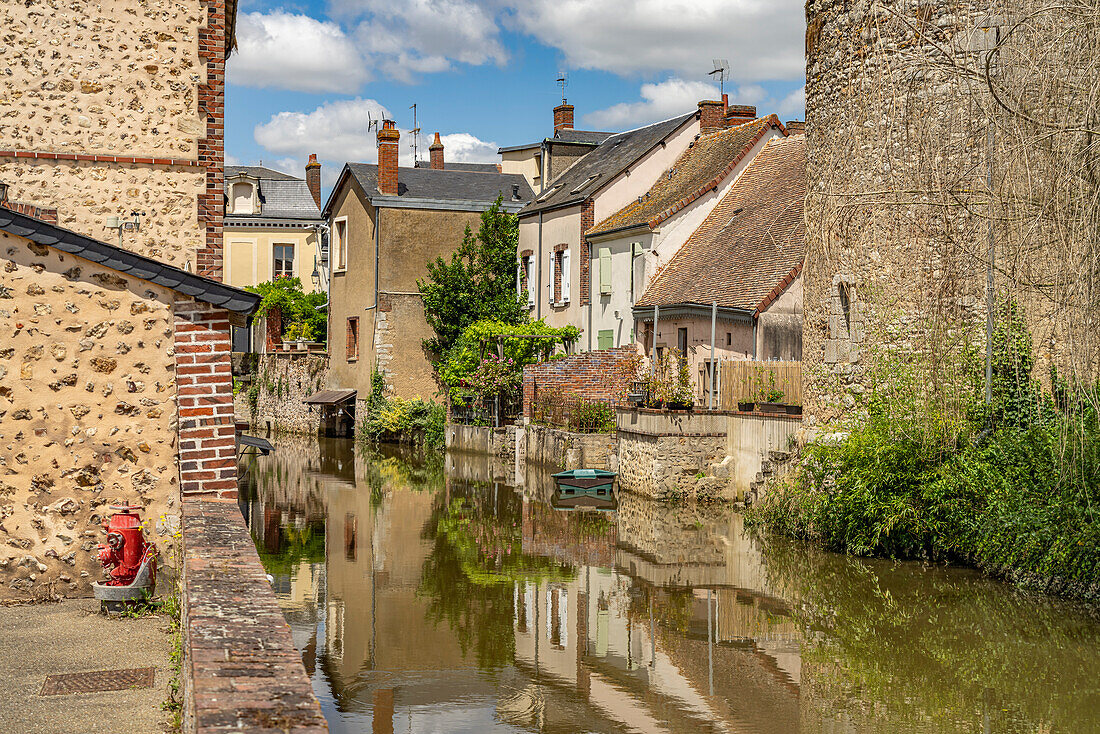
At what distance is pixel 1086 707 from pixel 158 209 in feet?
31.9

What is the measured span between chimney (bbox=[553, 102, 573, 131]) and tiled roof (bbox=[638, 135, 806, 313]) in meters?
14.7

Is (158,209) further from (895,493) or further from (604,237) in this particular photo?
(604,237)

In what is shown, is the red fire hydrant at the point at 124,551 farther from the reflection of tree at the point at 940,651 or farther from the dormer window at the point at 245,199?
the dormer window at the point at 245,199

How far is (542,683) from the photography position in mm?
9320

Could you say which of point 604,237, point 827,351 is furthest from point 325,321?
point 827,351

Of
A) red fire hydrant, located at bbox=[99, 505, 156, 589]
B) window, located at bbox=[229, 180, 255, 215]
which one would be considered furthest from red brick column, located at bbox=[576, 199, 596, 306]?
window, located at bbox=[229, 180, 255, 215]

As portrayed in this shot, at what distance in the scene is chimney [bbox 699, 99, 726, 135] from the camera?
101 feet

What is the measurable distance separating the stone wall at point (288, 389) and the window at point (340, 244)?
354 cm

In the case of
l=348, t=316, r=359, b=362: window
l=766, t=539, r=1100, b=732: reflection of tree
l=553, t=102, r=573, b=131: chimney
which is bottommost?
l=766, t=539, r=1100, b=732: reflection of tree

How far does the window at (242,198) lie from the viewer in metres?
51.0

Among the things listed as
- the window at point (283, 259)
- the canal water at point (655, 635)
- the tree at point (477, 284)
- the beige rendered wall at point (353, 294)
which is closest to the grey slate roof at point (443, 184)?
the beige rendered wall at point (353, 294)

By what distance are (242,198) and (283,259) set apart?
3442mm

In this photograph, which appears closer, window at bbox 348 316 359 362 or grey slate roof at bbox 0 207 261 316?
grey slate roof at bbox 0 207 261 316

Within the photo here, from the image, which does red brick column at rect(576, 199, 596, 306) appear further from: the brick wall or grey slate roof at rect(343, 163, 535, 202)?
grey slate roof at rect(343, 163, 535, 202)
